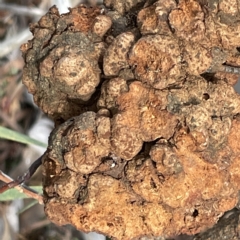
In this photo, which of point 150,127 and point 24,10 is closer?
point 150,127

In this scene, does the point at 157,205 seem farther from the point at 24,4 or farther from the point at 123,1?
the point at 24,4

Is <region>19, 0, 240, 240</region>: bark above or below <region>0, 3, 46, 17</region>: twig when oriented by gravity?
above

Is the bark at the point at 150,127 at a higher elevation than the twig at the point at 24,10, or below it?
higher

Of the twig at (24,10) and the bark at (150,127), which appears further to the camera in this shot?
the twig at (24,10)

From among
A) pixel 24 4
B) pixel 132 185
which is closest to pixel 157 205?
pixel 132 185

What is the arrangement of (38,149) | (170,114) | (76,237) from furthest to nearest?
(38,149)
(76,237)
(170,114)

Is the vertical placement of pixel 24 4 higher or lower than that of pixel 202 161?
lower

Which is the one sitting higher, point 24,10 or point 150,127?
point 150,127

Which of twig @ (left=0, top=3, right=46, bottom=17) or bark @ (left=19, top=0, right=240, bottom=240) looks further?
twig @ (left=0, top=3, right=46, bottom=17)
